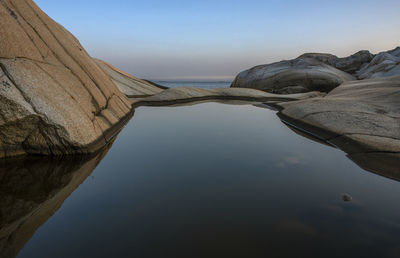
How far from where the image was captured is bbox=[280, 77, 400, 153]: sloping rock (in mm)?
3730

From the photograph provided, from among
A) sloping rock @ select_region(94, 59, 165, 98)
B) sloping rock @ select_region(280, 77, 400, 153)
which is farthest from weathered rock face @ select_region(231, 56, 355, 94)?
sloping rock @ select_region(280, 77, 400, 153)

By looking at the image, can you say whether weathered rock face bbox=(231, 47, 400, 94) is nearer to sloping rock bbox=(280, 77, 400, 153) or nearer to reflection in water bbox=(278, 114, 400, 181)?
sloping rock bbox=(280, 77, 400, 153)

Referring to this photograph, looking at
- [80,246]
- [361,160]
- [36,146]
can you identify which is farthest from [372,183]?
[36,146]

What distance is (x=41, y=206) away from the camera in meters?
2.13

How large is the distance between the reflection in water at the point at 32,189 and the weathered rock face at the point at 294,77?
1625 centimetres

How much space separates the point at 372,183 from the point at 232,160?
1.69m

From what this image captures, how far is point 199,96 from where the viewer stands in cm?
1307

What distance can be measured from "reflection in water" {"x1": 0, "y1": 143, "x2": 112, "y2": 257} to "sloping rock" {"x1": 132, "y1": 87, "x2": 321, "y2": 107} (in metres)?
7.60

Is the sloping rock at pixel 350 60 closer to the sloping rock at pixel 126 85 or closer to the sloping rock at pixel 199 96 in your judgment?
the sloping rock at pixel 199 96

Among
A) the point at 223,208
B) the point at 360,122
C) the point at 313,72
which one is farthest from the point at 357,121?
the point at 313,72

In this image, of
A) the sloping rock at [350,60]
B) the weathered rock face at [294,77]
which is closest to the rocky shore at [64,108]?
the weathered rock face at [294,77]

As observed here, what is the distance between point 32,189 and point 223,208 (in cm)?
196

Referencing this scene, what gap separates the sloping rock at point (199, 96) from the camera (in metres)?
11.2

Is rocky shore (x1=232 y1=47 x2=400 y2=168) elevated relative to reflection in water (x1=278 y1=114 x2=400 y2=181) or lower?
elevated
